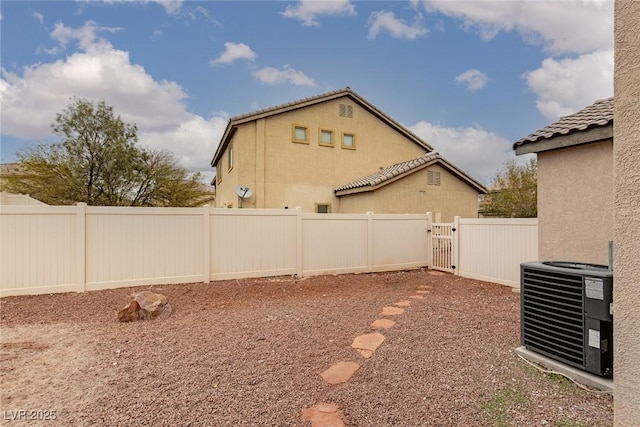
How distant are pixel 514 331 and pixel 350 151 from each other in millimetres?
11823

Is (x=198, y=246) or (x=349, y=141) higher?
(x=349, y=141)

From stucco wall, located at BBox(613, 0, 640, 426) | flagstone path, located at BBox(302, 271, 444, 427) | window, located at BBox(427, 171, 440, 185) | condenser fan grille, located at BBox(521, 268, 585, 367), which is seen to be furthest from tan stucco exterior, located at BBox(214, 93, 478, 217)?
stucco wall, located at BBox(613, 0, 640, 426)

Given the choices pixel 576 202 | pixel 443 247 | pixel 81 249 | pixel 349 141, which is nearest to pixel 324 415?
pixel 576 202

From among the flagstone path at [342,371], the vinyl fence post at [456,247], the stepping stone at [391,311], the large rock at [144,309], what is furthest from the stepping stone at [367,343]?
the vinyl fence post at [456,247]

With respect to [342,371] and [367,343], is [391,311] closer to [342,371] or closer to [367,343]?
[367,343]

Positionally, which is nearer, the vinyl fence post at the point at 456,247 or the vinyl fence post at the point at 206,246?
the vinyl fence post at the point at 206,246

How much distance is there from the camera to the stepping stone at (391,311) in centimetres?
535

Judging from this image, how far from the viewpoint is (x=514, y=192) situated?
18.0m

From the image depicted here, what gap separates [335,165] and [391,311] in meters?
10.2

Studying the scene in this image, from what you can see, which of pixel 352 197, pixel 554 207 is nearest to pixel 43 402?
pixel 554 207

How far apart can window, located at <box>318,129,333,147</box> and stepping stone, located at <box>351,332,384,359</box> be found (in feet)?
37.4

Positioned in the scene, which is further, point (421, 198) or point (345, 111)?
point (345, 111)

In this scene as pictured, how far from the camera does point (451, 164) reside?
1387 centimetres

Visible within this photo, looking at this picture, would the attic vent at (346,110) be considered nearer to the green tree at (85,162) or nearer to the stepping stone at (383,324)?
the green tree at (85,162)
